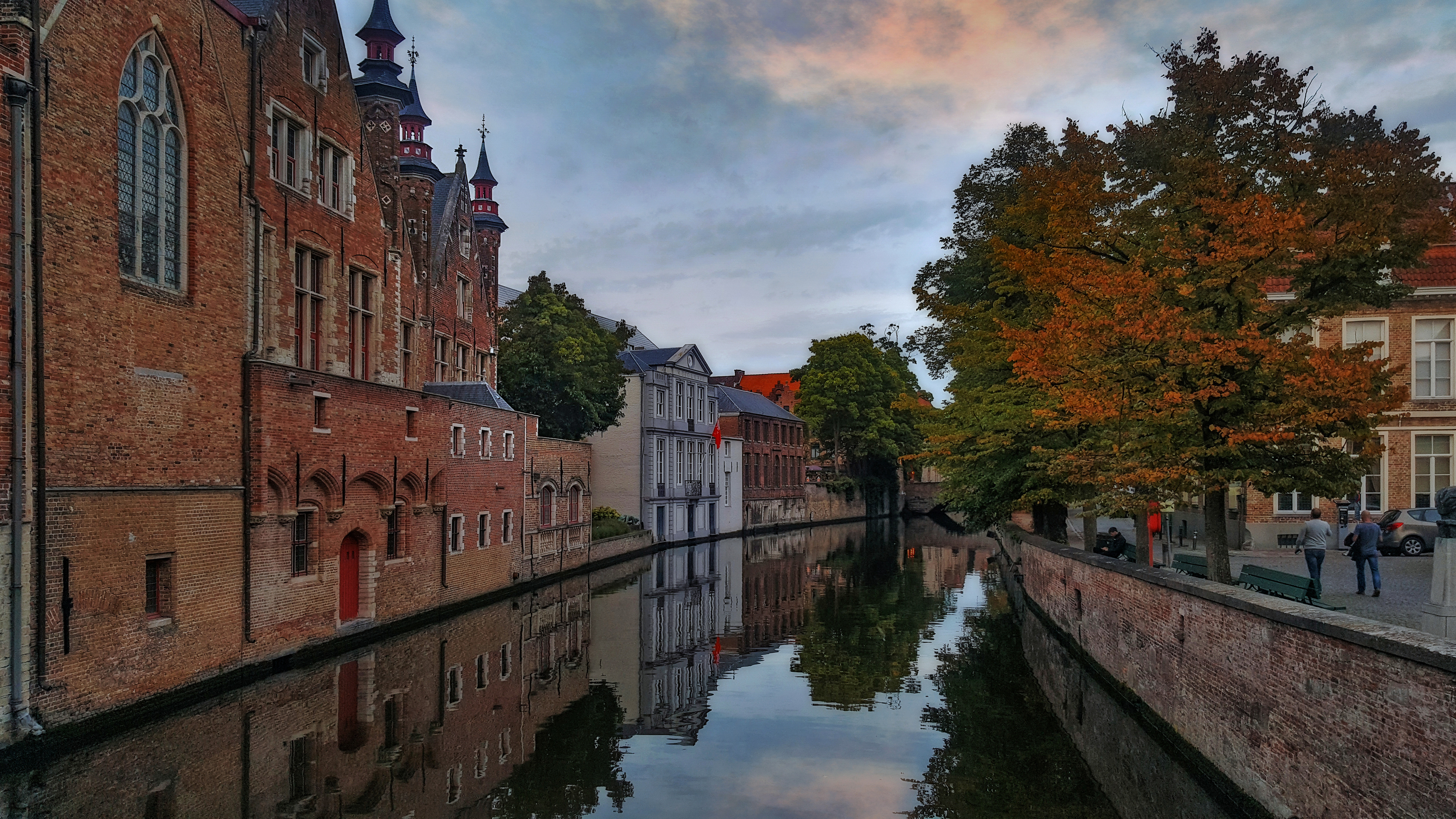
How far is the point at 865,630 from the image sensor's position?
2447cm

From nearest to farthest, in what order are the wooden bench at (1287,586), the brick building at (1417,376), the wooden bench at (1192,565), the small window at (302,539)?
the wooden bench at (1287,586) → the wooden bench at (1192,565) → the small window at (302,539) → the brick building at (1417,376)

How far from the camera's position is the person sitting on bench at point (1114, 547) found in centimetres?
2645

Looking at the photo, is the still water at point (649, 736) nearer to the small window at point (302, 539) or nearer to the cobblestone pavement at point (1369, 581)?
the small window at point (302, 539)

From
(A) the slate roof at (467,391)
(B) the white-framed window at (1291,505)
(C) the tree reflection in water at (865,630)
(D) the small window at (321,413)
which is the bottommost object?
(C) the tree reflection in water at (865,630)

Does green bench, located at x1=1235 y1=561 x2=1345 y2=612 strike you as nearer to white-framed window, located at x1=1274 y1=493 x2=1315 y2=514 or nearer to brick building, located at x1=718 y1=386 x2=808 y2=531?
white-framed window, located at x1=1274 y1=493 x2=1315 y2=514

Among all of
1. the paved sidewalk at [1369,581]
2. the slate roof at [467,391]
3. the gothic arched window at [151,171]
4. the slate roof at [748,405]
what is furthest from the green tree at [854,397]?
the gothic arched window at [151,171]

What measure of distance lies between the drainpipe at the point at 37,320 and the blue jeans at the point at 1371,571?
68.6 ft

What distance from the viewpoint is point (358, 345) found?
964 inches

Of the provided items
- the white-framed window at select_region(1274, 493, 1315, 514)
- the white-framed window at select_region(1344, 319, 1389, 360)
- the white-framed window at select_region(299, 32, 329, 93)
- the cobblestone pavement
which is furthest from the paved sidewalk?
the white-framed window at select_region(299, 32, 329, 93)

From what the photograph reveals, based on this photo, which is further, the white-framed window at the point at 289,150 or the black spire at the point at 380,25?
the black spire at the point at 380,25

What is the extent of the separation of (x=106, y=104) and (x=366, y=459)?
9427 mm

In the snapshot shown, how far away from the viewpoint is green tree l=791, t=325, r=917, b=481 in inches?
2832

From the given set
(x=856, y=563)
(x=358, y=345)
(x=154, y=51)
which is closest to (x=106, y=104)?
(x=154, y=51)

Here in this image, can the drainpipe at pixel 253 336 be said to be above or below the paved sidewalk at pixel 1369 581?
above
